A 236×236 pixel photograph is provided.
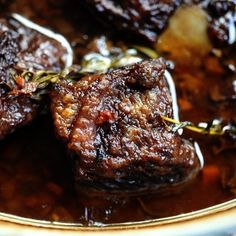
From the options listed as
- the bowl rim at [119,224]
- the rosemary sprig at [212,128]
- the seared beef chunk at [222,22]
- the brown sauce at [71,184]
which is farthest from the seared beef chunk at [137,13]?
the bowl rim at [119,224]

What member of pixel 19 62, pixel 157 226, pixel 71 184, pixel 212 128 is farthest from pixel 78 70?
pixel 157 226

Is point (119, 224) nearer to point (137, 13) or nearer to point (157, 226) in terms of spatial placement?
point (157, 226)

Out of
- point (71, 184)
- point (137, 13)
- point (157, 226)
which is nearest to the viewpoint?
point (157, 226)

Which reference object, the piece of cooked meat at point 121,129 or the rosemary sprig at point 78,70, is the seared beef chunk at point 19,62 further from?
the piece of cooked meat at point 121,129

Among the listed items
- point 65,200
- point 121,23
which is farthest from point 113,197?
point 121,23

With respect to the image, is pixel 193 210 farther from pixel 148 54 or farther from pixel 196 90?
pixel 148 54

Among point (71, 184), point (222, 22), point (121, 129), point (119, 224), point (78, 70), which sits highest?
point (222, 22)

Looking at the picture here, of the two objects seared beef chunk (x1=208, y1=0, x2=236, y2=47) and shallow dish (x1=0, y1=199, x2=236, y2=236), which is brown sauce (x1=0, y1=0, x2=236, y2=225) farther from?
seared beef chunk (x1=208, y1=0, x2=236, y2=47)
